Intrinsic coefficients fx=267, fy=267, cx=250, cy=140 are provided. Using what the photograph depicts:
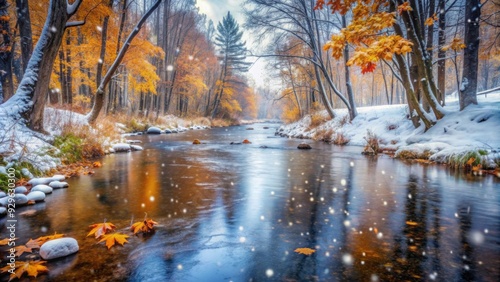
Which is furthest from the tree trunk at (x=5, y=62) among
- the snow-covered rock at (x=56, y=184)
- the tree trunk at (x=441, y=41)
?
the tree trunk at (x=441, y=41)

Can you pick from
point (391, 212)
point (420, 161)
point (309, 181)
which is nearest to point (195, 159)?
point (309, 181)

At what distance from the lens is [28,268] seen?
2.09 metres

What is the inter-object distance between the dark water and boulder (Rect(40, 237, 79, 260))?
0.08 metres

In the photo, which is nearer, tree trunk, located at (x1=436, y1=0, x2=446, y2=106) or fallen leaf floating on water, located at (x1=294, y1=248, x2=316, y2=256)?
fallen leaf floating on water, located at (x1=294, y1=248, x2=316, y2=256)

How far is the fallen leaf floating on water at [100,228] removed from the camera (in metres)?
2.79

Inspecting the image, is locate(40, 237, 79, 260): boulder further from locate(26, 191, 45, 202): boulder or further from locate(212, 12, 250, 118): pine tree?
locate(212, 12, 250, 118): pine tree

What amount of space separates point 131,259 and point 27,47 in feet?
30.1

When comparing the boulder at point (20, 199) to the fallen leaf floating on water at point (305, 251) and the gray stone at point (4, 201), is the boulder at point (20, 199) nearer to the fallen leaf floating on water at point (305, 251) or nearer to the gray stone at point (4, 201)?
the gray stone at point (4, 201)

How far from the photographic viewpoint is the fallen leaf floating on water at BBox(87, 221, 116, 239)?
2792 millimetres

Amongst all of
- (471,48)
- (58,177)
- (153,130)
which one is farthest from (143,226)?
(153,130)

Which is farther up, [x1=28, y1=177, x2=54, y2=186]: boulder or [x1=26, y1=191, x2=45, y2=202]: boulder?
[x1=28, y1=177, x2=54, y2=186]: boulder

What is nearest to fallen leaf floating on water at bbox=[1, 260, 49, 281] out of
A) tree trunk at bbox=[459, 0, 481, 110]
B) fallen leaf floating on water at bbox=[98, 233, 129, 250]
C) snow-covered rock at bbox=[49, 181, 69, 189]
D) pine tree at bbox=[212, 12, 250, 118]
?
fallen leaf floating on water at bbox=[98, 233, 129, 250]

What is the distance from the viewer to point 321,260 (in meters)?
2.33

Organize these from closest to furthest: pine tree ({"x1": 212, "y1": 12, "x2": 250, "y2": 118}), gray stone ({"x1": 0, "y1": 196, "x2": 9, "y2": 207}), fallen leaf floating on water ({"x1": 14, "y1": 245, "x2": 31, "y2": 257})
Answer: fallen leaf floating on water ({"x1": 14, "y1": 245, "x2": 31, "y2": 257}) < gray stone ({"x1": 0, "y1": 196, "x2": 9, "y2": 207}) < pine tree ({"x1": 212, "y1": 12, "x2": 250, "y2": 118})
